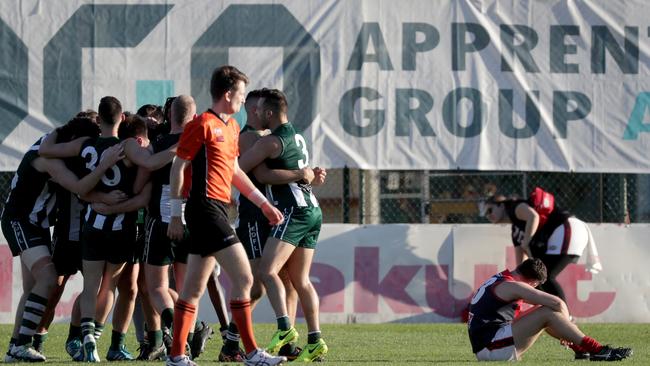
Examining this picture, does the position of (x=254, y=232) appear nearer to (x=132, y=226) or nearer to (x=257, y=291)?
(x=257, y=291)

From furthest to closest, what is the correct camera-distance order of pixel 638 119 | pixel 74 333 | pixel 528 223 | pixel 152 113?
1. pixel 638 119
2. pixel 528 223
3. pixel 152 113
4. pixel 74 333

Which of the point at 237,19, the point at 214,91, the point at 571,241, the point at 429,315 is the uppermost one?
the point at 237,19

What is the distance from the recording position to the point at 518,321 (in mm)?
9141

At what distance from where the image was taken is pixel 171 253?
367 inches

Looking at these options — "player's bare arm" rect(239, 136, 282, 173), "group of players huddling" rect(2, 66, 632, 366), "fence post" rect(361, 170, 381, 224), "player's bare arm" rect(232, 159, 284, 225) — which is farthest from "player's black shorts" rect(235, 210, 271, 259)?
"fence post" rect(361, 170, 381, 224)

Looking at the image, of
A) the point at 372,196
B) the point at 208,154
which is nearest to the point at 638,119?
the point at 372,196

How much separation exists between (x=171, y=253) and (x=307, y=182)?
1106 mm

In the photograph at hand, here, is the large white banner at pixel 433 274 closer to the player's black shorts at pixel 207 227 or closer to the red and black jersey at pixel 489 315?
the red and black jersey at pixel 489 315

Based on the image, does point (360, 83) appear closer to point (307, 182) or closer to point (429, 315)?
point (429, 315)

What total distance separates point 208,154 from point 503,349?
9.10 ft

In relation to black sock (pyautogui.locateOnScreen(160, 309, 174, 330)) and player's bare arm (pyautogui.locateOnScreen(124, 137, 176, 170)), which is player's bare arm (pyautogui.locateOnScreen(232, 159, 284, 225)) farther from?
black sock (pyautogui.locateOnScreen(160, 309, 174, 330))

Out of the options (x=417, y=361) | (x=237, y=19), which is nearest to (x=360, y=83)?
(x=237, y=19)

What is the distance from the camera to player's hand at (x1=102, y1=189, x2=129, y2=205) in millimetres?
9031

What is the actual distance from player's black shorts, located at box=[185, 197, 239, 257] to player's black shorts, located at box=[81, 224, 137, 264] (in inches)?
61.1
